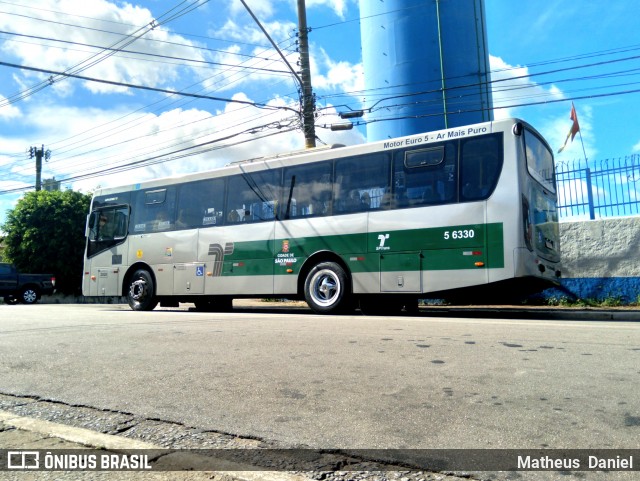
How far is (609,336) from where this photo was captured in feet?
19.7

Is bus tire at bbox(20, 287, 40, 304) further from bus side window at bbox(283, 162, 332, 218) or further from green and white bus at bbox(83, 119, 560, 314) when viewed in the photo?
bus side window at bbox(283, 162, 332, 218)

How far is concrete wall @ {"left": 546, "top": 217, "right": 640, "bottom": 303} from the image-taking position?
40.9 feet

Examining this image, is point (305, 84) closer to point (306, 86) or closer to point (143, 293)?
point (306, 86)

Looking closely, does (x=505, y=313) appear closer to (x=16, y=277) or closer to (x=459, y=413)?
(x=459, y=413)

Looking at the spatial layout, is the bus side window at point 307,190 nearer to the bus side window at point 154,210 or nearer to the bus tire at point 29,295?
the bus side window at point 154,210

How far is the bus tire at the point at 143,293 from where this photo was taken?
13180 millimetres

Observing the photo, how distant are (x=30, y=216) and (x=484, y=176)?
25.1 meters

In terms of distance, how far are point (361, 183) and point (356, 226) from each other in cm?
90

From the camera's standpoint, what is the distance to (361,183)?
34.0 ft

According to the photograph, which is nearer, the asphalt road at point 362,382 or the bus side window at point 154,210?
the asphalt road at point 362,382

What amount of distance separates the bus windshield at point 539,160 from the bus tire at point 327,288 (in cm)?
412

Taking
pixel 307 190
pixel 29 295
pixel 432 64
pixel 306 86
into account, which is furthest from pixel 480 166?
pixel 29 295
